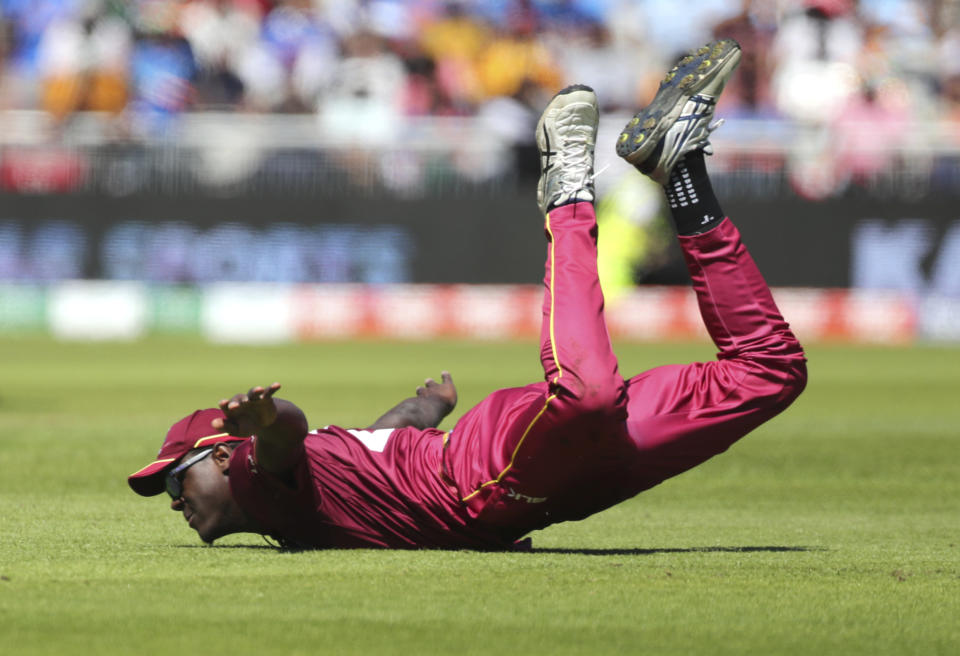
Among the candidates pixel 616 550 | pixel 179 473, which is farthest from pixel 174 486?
pixel 616 550

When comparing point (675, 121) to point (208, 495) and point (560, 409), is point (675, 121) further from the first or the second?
point (208, 495)

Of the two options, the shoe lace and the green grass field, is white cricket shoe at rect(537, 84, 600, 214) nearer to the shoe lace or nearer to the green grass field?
the shoe lace

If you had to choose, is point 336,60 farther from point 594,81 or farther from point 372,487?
point 372,487

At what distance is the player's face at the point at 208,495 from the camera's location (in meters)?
5.38

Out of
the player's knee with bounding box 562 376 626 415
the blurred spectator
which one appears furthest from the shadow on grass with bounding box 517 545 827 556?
the blurred spectator

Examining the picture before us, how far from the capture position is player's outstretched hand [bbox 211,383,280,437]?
15.8ft

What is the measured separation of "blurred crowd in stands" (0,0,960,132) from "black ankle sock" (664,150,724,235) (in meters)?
14.9

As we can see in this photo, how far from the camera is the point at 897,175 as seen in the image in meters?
20.2

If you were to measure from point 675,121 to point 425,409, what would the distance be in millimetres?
1439

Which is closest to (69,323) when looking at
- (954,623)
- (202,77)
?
(202,77)

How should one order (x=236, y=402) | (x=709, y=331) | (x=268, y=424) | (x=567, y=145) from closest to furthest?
(x=236, y=402) < (x=268, y=424) < (x=709, y=331) < (x=567, y=145)

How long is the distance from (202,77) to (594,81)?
5.12m

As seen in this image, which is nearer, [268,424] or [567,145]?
[268,424]

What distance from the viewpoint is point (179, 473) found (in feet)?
17.8
